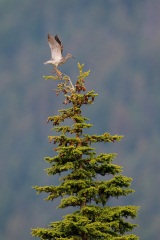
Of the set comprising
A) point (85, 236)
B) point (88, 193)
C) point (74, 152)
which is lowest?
point (85, 236)

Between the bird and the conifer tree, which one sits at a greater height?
the bird

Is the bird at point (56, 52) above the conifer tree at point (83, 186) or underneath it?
above

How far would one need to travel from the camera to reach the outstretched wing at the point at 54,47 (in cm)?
2592

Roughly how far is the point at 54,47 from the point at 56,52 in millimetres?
272

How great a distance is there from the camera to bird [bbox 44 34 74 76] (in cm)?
2594

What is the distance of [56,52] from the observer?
26.3 m

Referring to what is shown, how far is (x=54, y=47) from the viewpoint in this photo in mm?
26188

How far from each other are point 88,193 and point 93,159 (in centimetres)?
151

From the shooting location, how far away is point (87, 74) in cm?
2542

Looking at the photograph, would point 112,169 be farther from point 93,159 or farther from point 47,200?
point 47,200

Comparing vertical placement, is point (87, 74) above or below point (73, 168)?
above

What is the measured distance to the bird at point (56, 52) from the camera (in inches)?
1021

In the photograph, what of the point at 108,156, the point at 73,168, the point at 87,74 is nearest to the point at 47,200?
the point at 73,168

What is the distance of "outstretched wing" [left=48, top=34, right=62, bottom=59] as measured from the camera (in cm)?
2592
